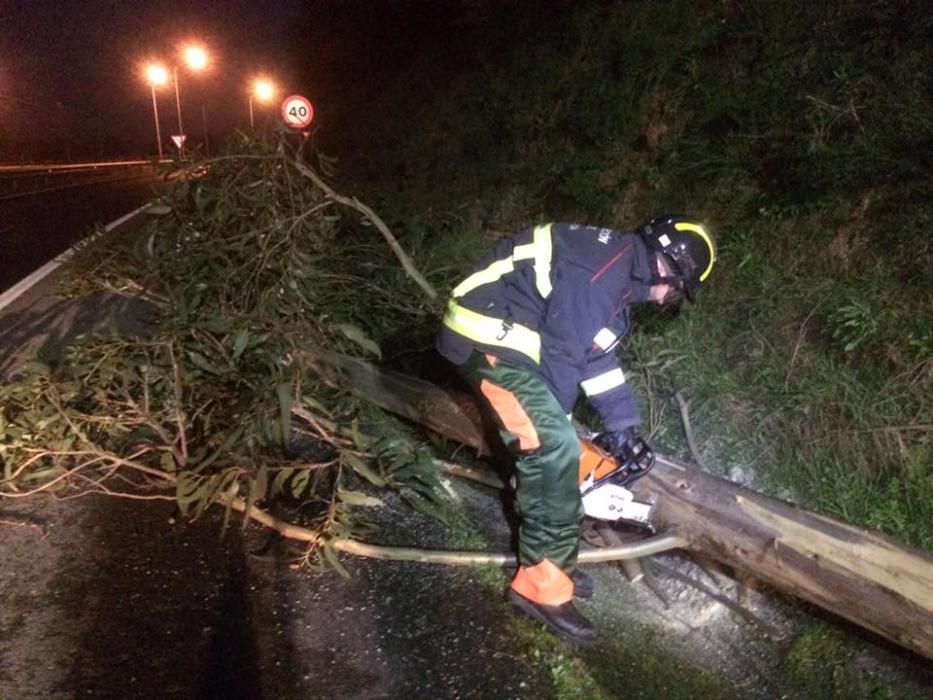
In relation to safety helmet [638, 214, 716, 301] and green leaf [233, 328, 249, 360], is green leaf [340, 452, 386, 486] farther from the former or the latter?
safety helmet [638, 214, 716, 301]

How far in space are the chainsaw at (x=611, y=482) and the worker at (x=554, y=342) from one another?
176 millimetres

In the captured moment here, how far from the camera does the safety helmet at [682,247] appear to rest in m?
2.48

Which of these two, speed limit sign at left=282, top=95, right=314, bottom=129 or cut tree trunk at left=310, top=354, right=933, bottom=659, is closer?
cut tree trunk at left=310, top=354, right=933, bottom=659

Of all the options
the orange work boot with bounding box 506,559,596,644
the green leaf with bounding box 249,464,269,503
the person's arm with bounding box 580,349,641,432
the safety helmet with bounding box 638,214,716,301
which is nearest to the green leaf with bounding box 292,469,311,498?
the green leaf with bounding box 249,464,269,503

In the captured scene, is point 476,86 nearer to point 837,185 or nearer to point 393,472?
point 837,185

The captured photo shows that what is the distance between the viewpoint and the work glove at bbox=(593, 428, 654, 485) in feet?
8.90

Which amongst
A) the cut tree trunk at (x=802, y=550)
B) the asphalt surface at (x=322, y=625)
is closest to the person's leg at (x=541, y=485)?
the asphalt surface at (x=322, y=625)

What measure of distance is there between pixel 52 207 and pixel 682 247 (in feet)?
50.6

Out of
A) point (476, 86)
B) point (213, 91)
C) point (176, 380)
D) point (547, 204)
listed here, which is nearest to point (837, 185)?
point (547, 204)

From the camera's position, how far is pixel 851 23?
4855 mm

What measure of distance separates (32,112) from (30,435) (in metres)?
48.6

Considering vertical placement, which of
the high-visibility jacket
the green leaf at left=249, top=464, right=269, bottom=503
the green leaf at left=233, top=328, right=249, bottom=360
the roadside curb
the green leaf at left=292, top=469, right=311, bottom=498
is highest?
the high-visibility jacket

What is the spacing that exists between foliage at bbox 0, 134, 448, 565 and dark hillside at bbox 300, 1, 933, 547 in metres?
1.23

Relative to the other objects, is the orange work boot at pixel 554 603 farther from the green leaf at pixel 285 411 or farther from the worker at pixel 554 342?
the green leaf at pixel 285 411
